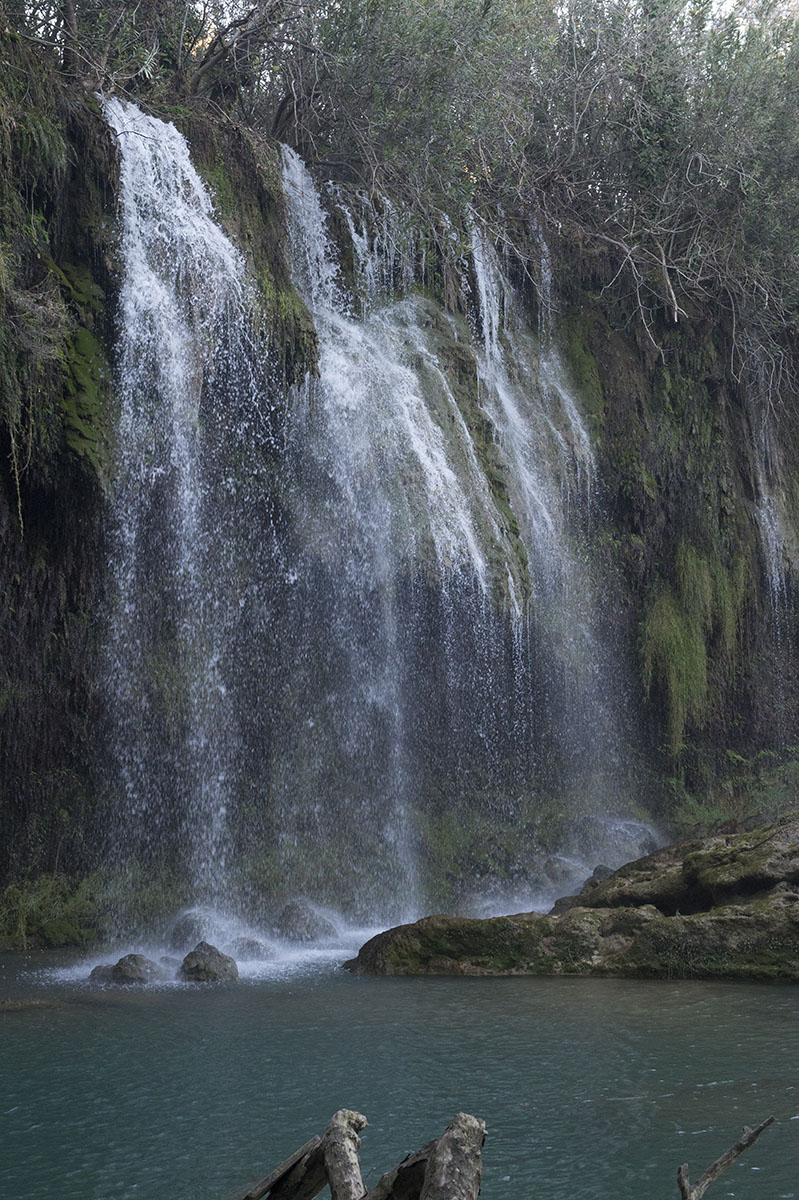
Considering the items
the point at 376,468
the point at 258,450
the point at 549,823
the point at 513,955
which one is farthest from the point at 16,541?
the point at 549,823

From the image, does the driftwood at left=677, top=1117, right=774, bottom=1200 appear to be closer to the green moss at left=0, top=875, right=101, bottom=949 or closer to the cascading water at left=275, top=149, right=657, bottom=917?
the green moss at left=0, top=875, right=101, bottom=949

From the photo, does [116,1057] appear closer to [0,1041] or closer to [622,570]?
[0,1041]

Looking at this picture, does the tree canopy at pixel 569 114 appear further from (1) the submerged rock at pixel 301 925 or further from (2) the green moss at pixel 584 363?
(1) the submerged rock at pixel 301 925

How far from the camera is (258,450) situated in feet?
41.3

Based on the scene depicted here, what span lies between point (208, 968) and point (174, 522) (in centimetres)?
487

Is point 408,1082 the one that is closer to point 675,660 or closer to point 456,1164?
point 456,1164

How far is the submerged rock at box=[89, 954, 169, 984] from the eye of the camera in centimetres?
852

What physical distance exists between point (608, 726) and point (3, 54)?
1060cm

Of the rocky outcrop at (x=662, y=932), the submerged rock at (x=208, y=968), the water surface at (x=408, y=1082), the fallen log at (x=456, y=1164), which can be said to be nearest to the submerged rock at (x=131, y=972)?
the submerged rock at (x=208, y=968)

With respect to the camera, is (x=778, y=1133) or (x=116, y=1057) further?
(x=116, y=1057)

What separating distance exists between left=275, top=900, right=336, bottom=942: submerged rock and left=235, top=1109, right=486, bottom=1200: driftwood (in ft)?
28.5

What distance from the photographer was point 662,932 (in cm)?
816

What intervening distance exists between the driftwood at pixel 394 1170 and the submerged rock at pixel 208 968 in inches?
252

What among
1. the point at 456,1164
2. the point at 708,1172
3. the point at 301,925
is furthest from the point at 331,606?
the point at 708,1172
